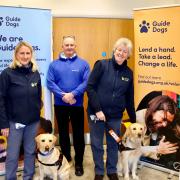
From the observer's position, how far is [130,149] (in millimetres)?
3072

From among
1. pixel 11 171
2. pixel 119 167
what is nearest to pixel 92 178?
pixel 119 167

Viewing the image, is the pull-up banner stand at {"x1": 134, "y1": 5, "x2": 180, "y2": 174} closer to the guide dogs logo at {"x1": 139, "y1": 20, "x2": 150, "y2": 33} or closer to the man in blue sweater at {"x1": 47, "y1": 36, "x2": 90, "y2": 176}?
the guide dogs logo at {"x1": 139, "y1": 20, "x2": 150, "y2": 33}

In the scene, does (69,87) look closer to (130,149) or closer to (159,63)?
(130,149)

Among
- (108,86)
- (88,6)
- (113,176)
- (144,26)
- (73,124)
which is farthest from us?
(88,6)

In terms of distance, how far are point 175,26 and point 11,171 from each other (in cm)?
209

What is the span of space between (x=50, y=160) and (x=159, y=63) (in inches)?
58.8

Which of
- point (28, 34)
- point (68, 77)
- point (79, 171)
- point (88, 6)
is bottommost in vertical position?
point (79, 171)

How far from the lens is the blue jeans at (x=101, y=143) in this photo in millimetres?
2834

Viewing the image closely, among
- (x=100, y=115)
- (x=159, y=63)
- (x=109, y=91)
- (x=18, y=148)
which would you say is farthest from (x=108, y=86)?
(x=18, y=148)

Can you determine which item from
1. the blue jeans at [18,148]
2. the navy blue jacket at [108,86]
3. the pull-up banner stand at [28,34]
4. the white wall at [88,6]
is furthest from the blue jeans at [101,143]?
the white wall at [88,6]

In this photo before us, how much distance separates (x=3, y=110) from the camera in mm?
2557

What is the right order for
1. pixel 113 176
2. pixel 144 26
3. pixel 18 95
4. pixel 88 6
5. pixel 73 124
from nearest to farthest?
pixel 18 95
pixel 113 176
pixel 73 124
pixel 144 26
pixel 88 6

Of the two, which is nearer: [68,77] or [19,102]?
[19,102]

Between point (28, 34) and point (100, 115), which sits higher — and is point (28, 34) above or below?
above
